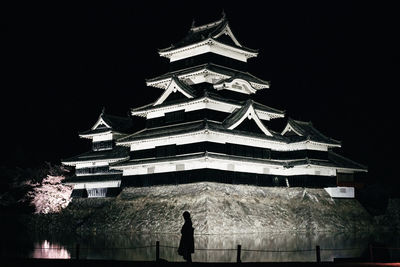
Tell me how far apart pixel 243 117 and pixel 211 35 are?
746 cm

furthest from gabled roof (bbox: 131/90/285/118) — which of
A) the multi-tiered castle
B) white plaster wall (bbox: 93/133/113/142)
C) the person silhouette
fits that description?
the person silhouette

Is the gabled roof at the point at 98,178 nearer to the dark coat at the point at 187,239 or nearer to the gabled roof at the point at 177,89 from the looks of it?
the gabled roof at the point at 177,89

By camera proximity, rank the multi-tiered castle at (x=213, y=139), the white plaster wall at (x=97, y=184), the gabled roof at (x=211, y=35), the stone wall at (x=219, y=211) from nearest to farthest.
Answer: the stone wall at (x=219, y=211) → the multi-tiered castle at (x=213, y=139) → the gabled roof at (x=211, y=35) → the white plaster wall at (x=97, y=184)

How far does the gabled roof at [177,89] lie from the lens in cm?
4481

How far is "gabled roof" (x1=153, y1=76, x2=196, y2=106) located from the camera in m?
44.8

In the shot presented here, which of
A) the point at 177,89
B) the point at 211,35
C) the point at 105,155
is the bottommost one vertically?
the point at 105,155

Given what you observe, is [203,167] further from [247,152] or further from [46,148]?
[46,148]

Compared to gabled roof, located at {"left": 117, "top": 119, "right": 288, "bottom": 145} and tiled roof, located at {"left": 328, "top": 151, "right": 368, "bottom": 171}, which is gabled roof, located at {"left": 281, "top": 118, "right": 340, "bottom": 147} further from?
tiled roof, located at {"left": 328, "top": 151, "right": 368, "bottom": 171}

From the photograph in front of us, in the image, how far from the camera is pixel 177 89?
4584cm

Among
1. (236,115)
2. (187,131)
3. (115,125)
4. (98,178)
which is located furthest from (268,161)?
(115,125)

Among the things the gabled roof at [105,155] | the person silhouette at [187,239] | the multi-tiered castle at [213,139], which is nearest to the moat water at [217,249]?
the person silhouette at [187,239]

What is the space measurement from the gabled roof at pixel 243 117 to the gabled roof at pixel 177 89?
3.57 metres

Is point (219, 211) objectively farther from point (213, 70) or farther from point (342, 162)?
point (342, 162)

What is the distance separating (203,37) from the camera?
4628 centimetres
